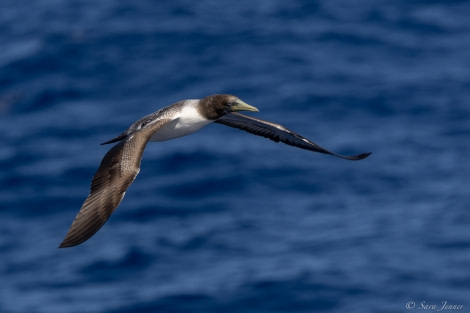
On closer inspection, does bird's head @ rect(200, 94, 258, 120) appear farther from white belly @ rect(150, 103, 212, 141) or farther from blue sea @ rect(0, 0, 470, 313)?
blue sea @ rect(0, 0, 470, 313)

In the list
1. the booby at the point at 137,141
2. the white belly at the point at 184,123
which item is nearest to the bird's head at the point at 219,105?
the booby at the point at 137,141

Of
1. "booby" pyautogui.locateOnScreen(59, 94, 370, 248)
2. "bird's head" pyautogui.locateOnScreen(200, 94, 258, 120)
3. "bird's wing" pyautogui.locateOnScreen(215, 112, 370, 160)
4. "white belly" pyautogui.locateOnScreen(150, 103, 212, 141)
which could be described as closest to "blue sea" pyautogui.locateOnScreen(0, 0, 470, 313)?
"bird's wing" pyautogui.locateOnScreen(215, 112, 370, 160)

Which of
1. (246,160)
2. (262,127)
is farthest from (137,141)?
(246,160)

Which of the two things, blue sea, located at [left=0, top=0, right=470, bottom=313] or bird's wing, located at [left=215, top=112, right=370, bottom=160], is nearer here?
bird's wing, located at [left=215, top=112, right=370, bottom=160]

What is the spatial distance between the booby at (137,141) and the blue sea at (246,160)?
395 inches

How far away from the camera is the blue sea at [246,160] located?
86.9 ft

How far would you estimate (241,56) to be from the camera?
3597 centimetres

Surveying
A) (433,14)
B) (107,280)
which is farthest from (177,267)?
Result: (433,14)

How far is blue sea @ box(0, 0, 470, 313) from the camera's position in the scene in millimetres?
26484

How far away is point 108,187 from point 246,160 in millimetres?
17844

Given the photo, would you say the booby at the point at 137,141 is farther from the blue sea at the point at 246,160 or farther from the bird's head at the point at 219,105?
Result: the blue sea at the point at 246,160

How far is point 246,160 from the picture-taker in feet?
100

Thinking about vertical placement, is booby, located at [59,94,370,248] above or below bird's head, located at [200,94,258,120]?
below

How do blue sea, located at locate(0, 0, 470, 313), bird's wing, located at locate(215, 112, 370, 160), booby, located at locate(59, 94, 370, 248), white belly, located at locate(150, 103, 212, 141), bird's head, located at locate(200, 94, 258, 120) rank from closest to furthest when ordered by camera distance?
booby, located at locate(59, 94, 370, 248)
bird's head, located at locate(200, 94, 258, 120)
white belly, located at locate(150, 103, 212, 141)
bird's wing, located at locate(215, 112, 370, 160)
blue sea, located at locate(0, 0, 470, 313)
